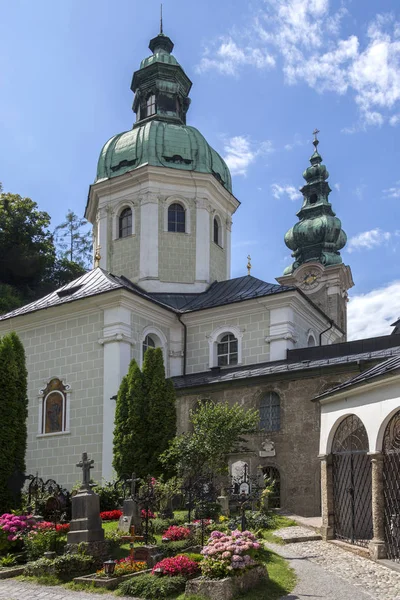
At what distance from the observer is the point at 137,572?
11664 millimetres

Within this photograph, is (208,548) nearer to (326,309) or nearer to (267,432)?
(267,432)

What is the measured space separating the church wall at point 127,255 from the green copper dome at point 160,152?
2543 mm

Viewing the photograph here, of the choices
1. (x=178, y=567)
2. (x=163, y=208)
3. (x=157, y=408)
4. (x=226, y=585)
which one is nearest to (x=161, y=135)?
(x=163, y=208)

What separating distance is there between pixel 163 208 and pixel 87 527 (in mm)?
18291

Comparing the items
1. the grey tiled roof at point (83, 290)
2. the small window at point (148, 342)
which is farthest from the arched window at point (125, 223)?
the small window at point (148, 342)

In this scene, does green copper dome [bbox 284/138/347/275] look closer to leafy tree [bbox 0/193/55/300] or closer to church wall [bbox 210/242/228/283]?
leafy tree [bbox 0/193/55/300]

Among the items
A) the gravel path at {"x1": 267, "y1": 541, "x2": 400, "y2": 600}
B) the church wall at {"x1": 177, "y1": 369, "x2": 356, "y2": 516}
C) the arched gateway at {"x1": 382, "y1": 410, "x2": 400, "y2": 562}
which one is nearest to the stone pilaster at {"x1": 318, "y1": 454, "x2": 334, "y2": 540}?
the gravel path at {"x1": 267, "y1": 541, "x2": 400, "y2": 600}

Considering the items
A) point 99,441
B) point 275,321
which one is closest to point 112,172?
point 275,321

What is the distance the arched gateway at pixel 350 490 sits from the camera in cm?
1335

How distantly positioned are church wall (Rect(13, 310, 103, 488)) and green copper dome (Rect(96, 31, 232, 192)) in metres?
8.31

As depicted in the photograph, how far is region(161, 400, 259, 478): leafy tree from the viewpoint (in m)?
18.9

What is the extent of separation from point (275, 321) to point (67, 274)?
71.4 feet

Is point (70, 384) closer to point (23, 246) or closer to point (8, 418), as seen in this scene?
point (8, 418)

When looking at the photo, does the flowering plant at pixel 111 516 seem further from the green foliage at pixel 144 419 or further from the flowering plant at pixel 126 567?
the flowering plant at pixel 126 567
